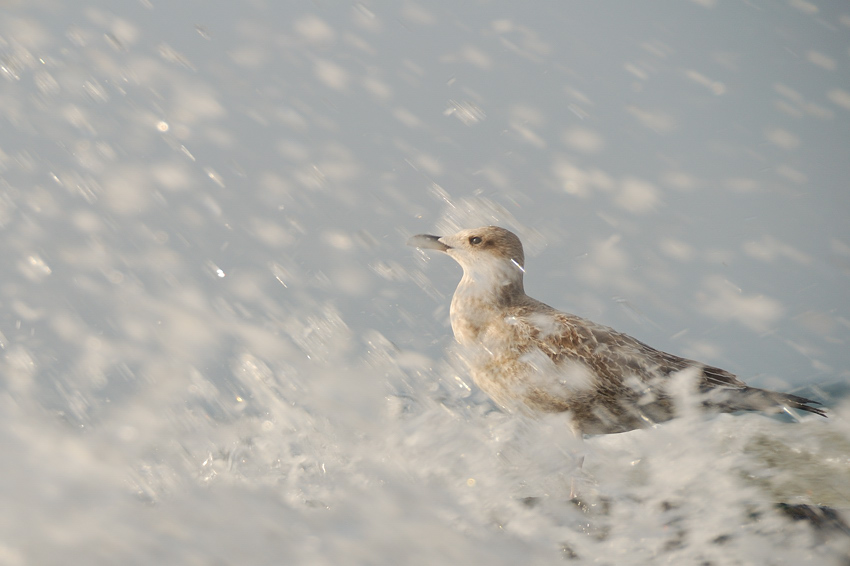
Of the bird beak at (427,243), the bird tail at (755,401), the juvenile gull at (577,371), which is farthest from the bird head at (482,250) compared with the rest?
the bird tail at (755,401)

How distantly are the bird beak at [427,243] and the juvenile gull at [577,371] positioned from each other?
39cm

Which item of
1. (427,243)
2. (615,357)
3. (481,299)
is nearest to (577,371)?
(615,357)

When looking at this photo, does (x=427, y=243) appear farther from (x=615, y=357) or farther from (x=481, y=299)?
(x=615, y=357)

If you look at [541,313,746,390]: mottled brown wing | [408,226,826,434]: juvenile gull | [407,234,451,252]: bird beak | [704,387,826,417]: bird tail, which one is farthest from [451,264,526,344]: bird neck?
[704,387,826,417]: bird tail

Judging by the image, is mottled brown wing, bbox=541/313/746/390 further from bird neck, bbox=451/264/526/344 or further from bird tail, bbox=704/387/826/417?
bird neck, bbox=451/264/526/344

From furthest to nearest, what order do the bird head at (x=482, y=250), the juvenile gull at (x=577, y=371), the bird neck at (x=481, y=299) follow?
the bird head at (x=482, y=250) → the bird neck at (x=481, y=299) → the juvenile gull at (x=577, y=371)

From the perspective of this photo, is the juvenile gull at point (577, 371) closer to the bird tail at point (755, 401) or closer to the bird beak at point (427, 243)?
the bird tail at point (755, 401)

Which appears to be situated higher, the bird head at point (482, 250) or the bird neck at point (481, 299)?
the bird head at point (482, 250)

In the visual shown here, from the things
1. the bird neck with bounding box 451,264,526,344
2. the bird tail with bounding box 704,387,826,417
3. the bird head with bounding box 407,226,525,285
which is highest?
the bird tail with bounding box 704,387,826,417

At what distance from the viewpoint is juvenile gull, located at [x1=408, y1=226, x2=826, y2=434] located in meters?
3.31

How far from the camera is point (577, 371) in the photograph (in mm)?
3359

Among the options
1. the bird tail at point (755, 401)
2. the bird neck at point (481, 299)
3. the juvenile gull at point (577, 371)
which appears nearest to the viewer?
the bird tail at point (755, 401)

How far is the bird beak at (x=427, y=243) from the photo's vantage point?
392 centimetres

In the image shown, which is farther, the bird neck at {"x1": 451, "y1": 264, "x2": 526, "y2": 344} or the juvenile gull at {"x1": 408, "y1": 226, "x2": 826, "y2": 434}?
the bird neck at {"x1": 451, "y1": 264, "x2": 526, "y2": 344}
